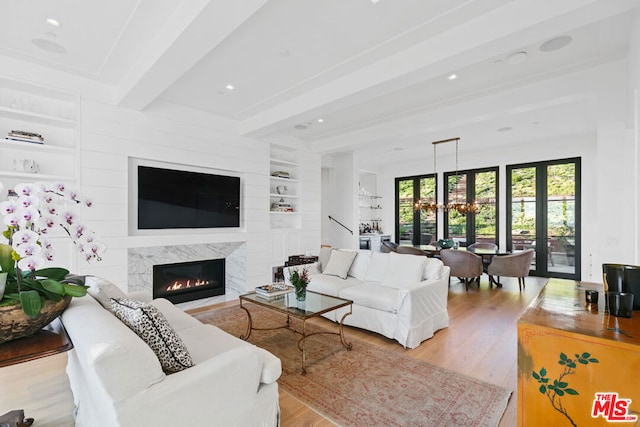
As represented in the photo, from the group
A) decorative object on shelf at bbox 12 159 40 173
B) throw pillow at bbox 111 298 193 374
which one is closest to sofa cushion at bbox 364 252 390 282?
throw pillow at bbox 111 298 193 374

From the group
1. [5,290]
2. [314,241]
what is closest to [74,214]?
[5,290]

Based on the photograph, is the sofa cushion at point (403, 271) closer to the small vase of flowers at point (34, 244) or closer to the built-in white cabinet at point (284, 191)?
the built-in white cabinet at point (284, 191)

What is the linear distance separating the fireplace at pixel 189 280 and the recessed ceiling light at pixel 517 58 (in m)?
5.02

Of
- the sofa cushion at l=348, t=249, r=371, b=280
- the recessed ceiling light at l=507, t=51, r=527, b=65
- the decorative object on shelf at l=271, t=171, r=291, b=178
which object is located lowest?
the sofa cushion at l=348, t=249, r=371, b=280

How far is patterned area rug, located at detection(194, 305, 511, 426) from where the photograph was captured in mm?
2074

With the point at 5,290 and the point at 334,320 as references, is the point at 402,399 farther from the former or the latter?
the point at 5,290

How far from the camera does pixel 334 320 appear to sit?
383 cm

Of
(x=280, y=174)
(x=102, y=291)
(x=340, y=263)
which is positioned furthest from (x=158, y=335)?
(x=280, y=174)

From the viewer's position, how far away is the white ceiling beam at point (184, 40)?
84.5 inches

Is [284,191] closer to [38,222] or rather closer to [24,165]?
[24,165]

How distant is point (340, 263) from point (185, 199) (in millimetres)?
2537

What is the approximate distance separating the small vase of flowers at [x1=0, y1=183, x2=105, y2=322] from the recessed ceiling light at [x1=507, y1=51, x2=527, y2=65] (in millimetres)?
3795

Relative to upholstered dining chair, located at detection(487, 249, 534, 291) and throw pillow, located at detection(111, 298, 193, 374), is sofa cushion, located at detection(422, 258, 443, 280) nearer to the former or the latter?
upholstered dining chair, located at detection(487, 249, 534, 291)

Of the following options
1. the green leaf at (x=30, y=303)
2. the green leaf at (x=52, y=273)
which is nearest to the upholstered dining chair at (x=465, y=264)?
the green leaf at (x=52, y=273)
